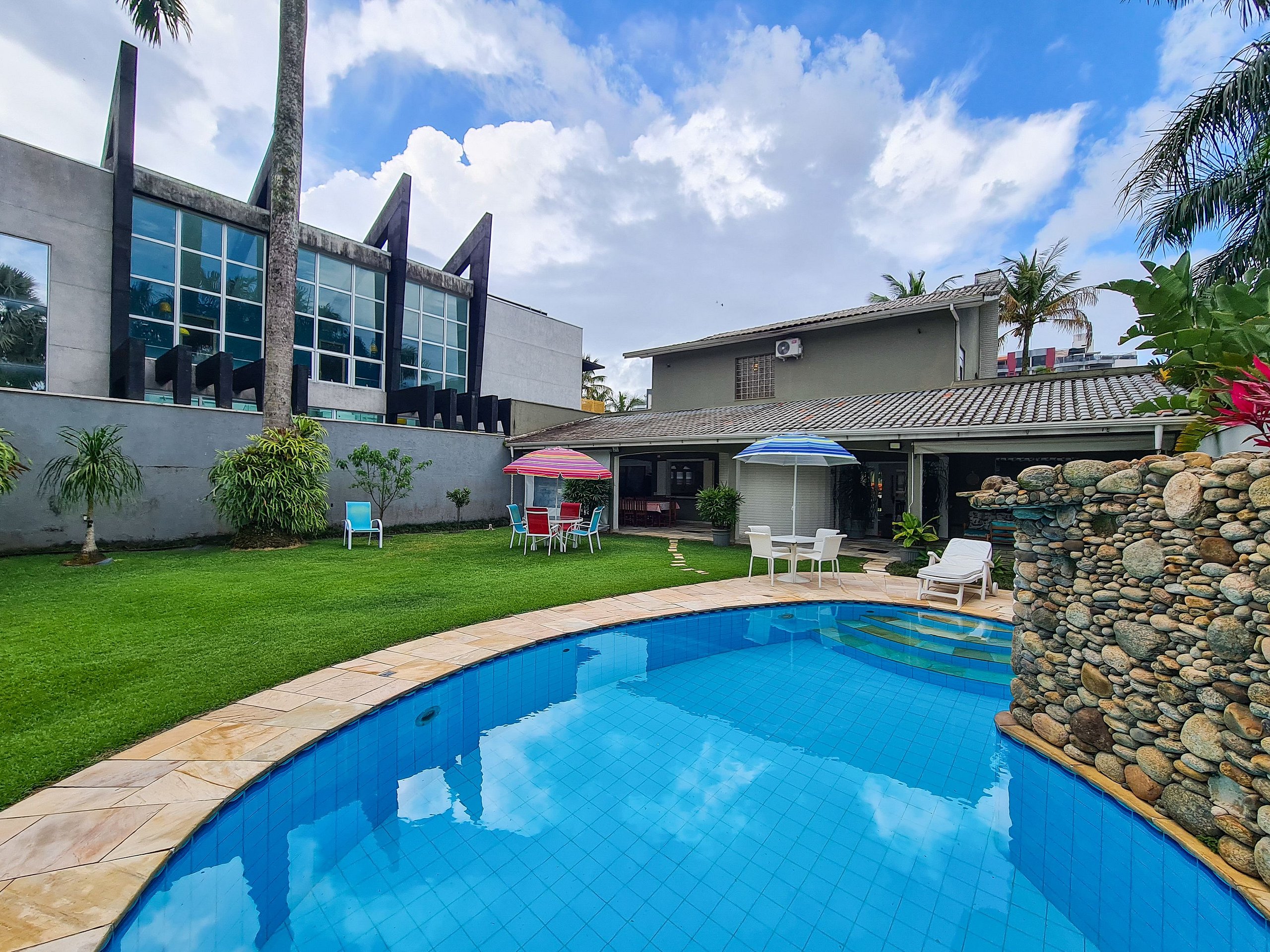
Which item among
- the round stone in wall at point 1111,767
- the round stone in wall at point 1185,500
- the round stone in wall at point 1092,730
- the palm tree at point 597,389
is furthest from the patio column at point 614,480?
the palm tree at point 597,389

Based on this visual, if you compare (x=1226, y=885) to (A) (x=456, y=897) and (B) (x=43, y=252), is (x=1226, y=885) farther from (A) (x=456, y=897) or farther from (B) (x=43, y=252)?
(B) (x=43, y=252)

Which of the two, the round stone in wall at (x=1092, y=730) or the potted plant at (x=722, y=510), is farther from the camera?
the potted plant at (x=722, y=510)

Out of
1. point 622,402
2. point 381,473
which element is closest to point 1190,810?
point 381,473

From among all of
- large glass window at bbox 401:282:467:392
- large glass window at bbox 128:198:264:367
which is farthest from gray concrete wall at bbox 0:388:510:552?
large glass window at bbox 401:282:467:392

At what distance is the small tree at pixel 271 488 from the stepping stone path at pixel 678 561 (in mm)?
9059

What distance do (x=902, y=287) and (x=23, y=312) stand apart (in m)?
35.2

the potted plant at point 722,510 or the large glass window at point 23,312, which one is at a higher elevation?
the large glass window at point 23,312

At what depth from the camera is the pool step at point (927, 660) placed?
6.70 metres

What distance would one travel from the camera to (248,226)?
17797mm

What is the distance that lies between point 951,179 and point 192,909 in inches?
774

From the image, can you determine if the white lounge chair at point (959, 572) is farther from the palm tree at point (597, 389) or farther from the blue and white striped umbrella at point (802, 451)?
the palm tree at point (597, 389)

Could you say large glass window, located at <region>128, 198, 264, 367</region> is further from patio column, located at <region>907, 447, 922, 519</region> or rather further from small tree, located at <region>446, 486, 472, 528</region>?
patio column, located at <region>907, 447, 922, 519</region>

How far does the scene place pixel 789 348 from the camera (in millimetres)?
18328

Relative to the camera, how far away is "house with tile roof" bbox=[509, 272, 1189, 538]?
39.9 ft
